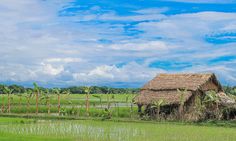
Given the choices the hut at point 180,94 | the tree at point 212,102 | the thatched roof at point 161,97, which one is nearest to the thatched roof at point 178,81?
the hut at point 180,94

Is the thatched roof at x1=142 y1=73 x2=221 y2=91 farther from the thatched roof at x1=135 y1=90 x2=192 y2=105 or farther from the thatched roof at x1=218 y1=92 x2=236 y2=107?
the thatched roof at x1=218 y1=92 x2=236 y2=107

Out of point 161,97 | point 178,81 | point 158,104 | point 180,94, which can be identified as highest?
point 178,81

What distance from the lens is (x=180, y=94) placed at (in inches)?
938

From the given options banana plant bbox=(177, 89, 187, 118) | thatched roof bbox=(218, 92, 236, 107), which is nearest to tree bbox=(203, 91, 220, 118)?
thatched roof bbox=(218, 92, 236, 107)

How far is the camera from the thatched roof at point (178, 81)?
80.0ft

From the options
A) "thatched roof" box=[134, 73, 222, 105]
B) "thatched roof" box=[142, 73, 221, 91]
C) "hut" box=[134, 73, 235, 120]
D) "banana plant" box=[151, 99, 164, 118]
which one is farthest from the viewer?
"thatched roof" box=[142, 73, 221, 91]

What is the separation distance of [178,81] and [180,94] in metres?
1.65

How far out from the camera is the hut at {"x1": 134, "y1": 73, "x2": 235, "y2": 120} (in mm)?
23562

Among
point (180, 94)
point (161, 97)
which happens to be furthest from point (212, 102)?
point (161, 97)

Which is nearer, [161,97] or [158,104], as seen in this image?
[158,104]

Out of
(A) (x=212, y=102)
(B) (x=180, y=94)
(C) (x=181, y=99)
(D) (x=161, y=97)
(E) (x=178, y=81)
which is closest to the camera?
(C) (x=181, y=99)

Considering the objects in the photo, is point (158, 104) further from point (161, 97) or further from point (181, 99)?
point (161, 97)

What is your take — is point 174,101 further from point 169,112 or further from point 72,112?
point 72,112

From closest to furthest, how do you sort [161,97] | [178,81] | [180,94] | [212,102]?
[180,94] < [212,102] < [161,97] < [178,81]
